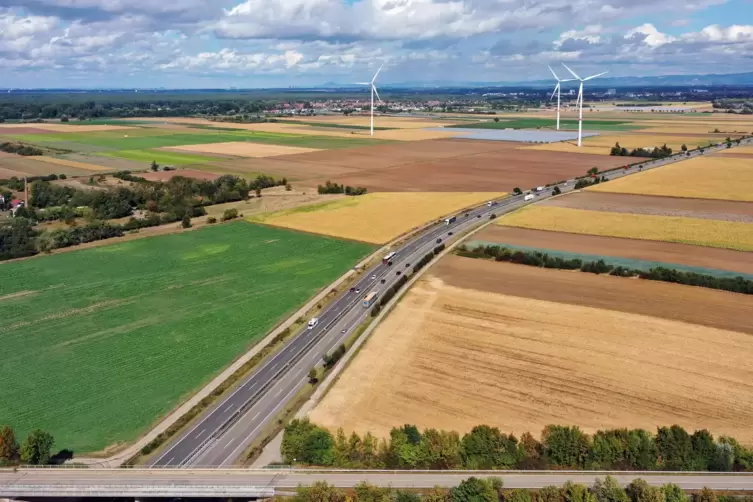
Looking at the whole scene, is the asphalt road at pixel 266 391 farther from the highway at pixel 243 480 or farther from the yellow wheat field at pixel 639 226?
the yellow wheat field at pixel 639 226

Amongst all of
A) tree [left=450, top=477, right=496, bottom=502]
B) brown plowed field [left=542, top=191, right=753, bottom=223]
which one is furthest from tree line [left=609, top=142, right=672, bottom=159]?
tree [left=450, top=477, right=496, bottom=502]

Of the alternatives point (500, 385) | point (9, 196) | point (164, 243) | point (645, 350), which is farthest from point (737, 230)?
point (9, 196)

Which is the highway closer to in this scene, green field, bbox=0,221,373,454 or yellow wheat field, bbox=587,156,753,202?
green field, bbox=0,221,373,454

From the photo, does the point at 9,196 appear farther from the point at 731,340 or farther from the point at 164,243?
the point at 731,340

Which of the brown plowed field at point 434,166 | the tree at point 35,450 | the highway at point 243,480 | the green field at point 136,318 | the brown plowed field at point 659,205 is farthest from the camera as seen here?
the brown plowed field at point 434,166

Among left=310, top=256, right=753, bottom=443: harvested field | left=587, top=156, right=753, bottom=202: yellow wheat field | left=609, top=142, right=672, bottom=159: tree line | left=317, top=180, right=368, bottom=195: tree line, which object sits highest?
left=609, top=142, right=672, bottom=159: tree line

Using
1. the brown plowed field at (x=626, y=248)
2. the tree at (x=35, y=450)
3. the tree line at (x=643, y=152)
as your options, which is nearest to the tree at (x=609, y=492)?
the tree at (x=35, y=450)
